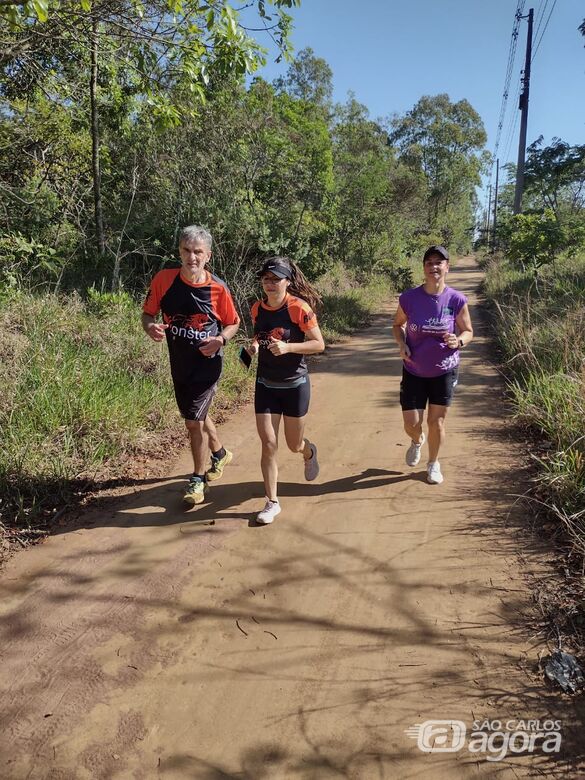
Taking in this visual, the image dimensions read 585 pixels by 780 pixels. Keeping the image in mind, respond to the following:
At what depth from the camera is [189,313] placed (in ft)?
12.0

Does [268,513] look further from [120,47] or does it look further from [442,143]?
[442,143]

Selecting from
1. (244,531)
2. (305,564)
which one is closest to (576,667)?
(305,564)

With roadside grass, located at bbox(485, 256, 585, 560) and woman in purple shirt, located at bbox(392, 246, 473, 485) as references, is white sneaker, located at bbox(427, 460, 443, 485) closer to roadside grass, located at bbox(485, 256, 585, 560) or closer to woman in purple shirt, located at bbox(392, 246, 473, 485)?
woman in purple shirt, located at bbox(392, 246, 473, 485)

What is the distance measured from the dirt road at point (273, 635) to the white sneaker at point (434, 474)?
62mm

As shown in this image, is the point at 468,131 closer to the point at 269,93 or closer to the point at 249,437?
the point at 269,93

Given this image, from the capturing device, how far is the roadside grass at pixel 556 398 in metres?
3.53

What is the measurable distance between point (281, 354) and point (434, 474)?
1.71 metres

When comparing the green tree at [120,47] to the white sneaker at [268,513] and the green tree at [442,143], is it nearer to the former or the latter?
the white sneaker at [268,513]

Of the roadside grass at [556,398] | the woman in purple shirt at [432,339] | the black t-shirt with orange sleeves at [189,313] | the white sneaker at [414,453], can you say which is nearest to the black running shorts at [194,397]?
the black t-shirt with orange sleeves at [189,313]

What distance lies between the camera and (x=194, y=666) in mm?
2389

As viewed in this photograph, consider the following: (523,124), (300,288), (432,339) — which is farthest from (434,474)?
(523,124)

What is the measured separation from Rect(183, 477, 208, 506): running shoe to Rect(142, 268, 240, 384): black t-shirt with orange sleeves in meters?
0.79

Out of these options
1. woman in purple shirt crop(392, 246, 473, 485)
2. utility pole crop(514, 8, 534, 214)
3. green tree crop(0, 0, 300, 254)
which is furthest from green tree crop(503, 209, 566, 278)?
woman in purple shirt crop(392, 246, 473, 485)

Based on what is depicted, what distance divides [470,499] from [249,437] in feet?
7.77
